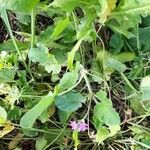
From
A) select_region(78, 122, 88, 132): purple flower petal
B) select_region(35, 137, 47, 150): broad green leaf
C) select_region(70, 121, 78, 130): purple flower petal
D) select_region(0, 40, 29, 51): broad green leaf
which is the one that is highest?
select_region(0, 40, 29, 51): broad green leaf

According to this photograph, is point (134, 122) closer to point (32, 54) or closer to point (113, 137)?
point (113, 137)

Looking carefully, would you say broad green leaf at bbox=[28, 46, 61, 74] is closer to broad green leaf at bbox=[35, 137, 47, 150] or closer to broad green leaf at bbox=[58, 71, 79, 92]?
broad green leaf at bbox=[58, 71, 79, 92]

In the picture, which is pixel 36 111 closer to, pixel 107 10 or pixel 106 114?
pixel 106 114

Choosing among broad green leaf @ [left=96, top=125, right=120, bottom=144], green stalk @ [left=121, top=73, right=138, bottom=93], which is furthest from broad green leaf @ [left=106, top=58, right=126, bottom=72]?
broad green leaf @ [left=96, top=125, right=120, bottom=144]

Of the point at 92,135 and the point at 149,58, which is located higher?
the point at 149,58

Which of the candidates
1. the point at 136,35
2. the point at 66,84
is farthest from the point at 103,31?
the point at 66,84
